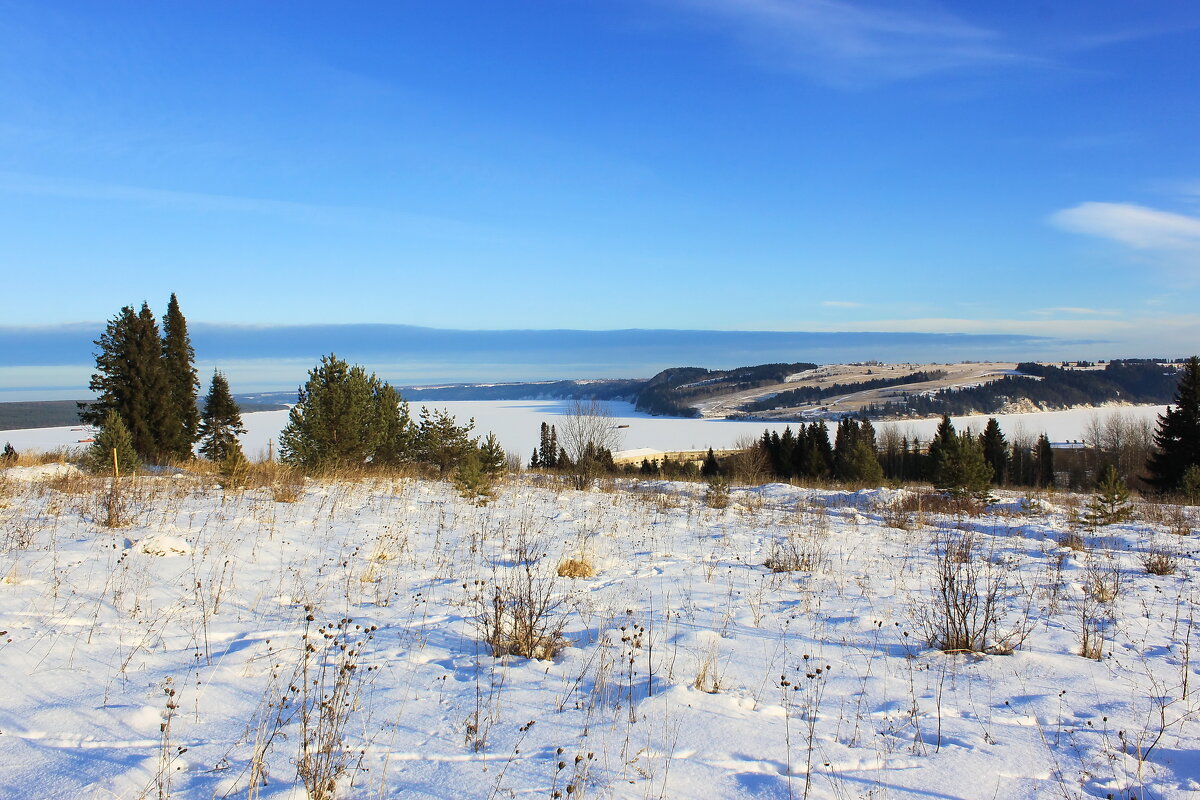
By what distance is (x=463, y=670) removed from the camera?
4094 millimetres

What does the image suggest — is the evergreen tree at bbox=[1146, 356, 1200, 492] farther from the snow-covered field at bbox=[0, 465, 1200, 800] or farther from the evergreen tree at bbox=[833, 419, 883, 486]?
the snow-covered field at bbox=[0, 465, 1200, 800]

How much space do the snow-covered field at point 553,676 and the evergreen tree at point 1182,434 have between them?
35.9 meters

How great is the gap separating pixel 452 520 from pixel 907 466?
71.9 meters

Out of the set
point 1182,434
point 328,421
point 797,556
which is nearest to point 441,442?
point 328,421

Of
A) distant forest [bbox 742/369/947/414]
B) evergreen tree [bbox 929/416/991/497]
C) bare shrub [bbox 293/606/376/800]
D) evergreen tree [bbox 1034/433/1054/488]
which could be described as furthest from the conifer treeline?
distant forest [bbox 742/369/947/414]

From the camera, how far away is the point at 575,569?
22.4 feet

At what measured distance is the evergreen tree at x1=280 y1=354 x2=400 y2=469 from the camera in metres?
16.1

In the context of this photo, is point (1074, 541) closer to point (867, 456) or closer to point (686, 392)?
point (867, 456)

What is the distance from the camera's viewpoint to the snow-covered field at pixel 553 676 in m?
2.86

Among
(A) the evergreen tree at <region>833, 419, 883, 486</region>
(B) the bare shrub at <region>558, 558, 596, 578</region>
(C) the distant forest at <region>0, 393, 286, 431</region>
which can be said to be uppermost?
(B) the bare shrub at <region>558, 558, 596, 578</region>

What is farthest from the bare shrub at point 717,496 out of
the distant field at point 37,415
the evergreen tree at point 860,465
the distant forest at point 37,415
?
the distant field at point 37,415

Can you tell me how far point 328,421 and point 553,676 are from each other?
556 inches

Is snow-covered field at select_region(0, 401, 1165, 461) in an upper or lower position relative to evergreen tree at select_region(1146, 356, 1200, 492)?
lower

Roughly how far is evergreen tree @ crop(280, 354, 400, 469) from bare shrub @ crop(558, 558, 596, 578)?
10.6 metres
